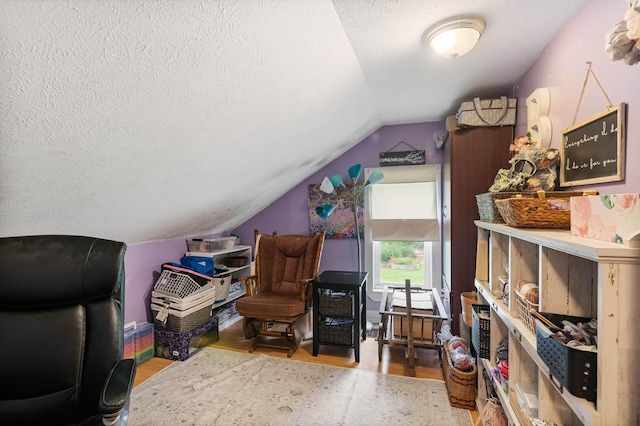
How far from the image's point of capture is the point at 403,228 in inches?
129

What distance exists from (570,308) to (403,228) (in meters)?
2.24

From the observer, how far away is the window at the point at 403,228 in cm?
321

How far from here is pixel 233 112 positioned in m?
1.61

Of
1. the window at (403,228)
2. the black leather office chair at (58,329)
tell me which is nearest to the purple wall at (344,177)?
the window at (403,228)

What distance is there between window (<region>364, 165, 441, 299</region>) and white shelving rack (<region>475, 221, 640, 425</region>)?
133cm

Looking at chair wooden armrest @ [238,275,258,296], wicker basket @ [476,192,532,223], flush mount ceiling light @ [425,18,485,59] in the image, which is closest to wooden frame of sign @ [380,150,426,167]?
wicker basket @ [476,192,532,223]

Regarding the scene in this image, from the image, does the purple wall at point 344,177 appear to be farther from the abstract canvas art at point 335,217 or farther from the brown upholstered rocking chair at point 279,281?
the brown upholstered rocking chair at point 279,281

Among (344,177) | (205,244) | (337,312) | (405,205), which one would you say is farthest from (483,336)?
(205,244)

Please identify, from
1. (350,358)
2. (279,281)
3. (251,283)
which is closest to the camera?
(350,358)

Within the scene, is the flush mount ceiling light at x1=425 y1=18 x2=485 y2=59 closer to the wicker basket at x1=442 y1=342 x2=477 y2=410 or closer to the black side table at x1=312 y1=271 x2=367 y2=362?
the black side table at x1=312 y1=271 x2=367 y2=362

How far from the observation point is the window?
126 inches

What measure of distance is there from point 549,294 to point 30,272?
2.00 meters

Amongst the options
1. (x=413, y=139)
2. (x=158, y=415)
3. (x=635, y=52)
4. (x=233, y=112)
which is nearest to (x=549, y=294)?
(x=635, y=52)

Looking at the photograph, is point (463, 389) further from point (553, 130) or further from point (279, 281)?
point (279, 281)
